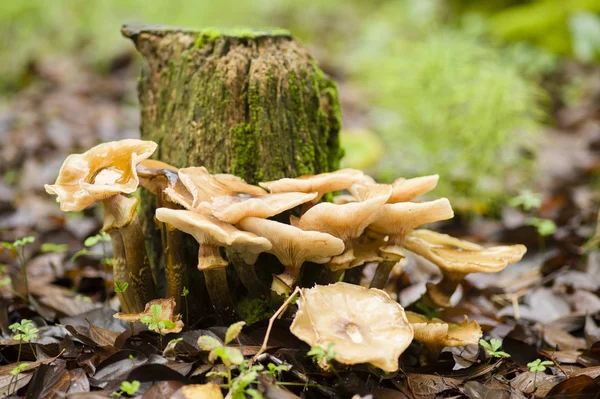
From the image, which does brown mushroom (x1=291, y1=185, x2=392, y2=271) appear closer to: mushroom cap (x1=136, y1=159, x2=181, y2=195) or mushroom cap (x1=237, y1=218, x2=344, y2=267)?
mushroom cap (x1=237, y1=218, x2=344, y2=267)

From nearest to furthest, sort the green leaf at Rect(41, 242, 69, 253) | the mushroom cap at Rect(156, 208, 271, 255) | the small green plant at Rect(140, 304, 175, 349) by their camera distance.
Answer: the mushroom cap at Rect(156, 208, 271, 255) → the small green plant at Rect(140, 304, 175, 349) → the green leaf at Rect(41, 242, 69, 253)

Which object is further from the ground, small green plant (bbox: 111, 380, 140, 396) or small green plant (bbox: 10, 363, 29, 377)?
small green plant (bbox: 111, 380, 140, 396)

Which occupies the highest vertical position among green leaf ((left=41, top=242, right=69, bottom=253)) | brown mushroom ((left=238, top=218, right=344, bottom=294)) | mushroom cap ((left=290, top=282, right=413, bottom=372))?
brown mushroom ((left=238, top=218, right=344, bottom=294))

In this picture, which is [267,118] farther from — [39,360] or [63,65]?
[63,65]

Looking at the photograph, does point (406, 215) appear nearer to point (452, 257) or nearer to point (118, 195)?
point (452, 257)

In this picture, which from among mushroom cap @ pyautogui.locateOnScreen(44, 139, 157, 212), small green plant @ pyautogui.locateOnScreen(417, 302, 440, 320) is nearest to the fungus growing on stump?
mushroom cap @ pyautogui.locateOnScreen(44, 139, 157, 212)

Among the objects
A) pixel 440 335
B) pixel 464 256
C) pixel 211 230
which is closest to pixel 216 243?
pixel 211 230
